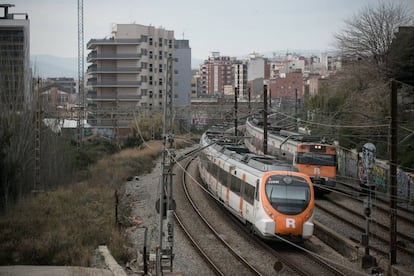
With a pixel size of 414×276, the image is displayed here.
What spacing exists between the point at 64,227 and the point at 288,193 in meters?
8.68

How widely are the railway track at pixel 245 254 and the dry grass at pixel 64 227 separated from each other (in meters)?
2.66

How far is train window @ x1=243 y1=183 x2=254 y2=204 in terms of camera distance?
1777 cm

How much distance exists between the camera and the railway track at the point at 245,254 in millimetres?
14859

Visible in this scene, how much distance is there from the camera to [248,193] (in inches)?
719

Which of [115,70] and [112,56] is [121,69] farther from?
[112,56]

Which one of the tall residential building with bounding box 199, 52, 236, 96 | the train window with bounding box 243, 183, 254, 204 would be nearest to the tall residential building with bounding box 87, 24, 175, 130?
the train window with bounding box 243, 183, 254, 204

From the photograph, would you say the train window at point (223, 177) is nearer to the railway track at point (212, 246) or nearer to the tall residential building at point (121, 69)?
the railway track at point (212, 246)

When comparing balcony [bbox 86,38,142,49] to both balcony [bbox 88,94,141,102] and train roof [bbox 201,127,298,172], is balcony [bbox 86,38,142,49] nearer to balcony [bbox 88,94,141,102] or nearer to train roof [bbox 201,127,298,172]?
balcony [bbox 88,94,141,102]

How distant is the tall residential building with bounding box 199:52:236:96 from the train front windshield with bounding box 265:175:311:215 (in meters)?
146

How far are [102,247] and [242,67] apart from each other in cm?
14043

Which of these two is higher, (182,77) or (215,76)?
(215,76)

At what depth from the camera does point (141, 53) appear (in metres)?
79.6

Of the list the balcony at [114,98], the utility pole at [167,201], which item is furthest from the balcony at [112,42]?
the utility pole at [167,201]

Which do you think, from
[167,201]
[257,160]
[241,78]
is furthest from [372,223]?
[241,78]
